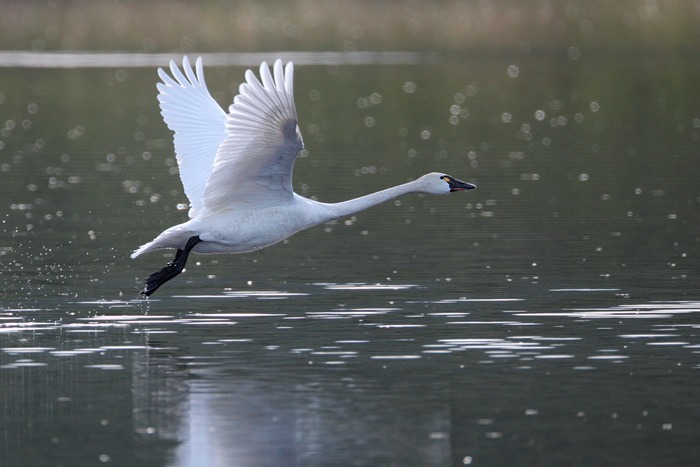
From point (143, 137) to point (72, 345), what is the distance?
18.7 metres

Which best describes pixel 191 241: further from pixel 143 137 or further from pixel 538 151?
pixel 143 137

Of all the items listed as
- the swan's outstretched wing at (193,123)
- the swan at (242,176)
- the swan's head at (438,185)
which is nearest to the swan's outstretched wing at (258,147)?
the swan at (242,176)

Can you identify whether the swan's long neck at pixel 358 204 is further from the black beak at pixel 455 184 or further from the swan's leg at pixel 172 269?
the swan's leg at pixel 172 269

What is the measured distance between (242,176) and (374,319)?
4.86 ft

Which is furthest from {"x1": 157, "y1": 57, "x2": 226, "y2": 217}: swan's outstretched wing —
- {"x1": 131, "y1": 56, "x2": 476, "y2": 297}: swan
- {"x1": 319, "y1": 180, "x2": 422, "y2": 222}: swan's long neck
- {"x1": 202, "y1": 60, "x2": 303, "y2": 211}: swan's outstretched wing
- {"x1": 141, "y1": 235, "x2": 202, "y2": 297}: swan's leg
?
{"x1": 319, "y1": 180, "x2": 422, "y2": 222}: swan's long neck

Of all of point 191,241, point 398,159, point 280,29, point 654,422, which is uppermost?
point 280,29

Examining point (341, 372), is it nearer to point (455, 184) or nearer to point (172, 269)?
point (172, 269)

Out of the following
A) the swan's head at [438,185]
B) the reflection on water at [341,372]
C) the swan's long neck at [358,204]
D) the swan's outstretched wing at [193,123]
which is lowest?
the reflection on water at [341,372]

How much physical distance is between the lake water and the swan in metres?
0.60

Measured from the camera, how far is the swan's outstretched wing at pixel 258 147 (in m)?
10.1

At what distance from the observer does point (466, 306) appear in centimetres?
1164

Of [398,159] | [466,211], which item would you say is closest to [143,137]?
[398,159]

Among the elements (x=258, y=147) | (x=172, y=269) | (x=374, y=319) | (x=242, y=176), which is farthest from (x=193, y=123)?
(x=374, y=319)

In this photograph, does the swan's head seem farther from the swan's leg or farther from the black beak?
the swan's leg
